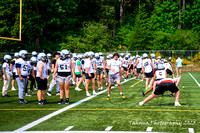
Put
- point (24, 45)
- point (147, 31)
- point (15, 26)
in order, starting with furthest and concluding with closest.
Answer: point (147, 31), point (24, 45), point (15, 26)

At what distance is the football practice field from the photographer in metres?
7.77

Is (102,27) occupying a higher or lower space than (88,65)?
higher

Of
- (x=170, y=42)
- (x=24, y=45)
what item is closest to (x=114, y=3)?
(x=170, y=42)

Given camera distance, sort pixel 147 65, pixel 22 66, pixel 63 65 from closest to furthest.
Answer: pixel 63 65 → pixel 22 66 → pixel 147 65

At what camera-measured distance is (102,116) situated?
931cm

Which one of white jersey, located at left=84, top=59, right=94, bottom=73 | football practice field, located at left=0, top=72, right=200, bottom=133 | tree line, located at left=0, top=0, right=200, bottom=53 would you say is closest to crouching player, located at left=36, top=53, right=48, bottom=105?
football practice field, located at left=0, top=72, right=200, bottom=133

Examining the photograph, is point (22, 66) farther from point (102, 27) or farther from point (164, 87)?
point (102, 27)

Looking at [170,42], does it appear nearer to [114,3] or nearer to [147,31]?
[147,31]

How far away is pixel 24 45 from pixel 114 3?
75.7ft

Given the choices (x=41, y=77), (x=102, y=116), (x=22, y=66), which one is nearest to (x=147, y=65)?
(x=41, y=77)

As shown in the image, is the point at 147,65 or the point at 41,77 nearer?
the point at 41,77

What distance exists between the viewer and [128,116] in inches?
365

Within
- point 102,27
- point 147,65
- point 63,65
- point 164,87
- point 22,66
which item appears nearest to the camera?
point 164,87

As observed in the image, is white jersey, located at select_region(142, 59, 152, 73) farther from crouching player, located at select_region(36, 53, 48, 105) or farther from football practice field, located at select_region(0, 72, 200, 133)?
crouching player, located at select_region(36, 53, 48, 105)
